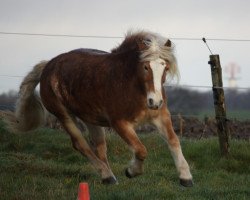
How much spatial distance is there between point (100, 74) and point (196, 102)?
9868 mm

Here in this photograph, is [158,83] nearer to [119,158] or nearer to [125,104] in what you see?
[125,104]

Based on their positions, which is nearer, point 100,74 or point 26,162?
point 100,74

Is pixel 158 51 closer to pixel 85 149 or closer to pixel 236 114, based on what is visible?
pixel 85 149

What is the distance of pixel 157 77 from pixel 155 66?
0.17 meters

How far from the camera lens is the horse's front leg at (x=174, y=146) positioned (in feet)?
27.8

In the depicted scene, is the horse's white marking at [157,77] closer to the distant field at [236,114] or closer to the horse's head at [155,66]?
the horse's head at [155,66]

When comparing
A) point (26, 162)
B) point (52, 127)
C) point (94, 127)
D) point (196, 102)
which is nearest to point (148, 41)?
point (94, 127)

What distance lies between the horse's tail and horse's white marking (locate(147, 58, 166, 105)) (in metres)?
3.58

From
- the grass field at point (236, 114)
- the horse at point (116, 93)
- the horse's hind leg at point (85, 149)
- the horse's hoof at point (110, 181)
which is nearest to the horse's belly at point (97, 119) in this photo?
the horse at point (116, 93)

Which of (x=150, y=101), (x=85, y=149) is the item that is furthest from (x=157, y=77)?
(x=85, y=149)

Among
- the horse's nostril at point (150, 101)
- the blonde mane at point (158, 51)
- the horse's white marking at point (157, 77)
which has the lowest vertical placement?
the horse's nostril at point (150, 101)

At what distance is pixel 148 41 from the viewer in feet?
29.1

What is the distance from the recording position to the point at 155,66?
8.38 meters

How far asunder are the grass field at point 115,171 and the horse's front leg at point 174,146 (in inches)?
6.5
